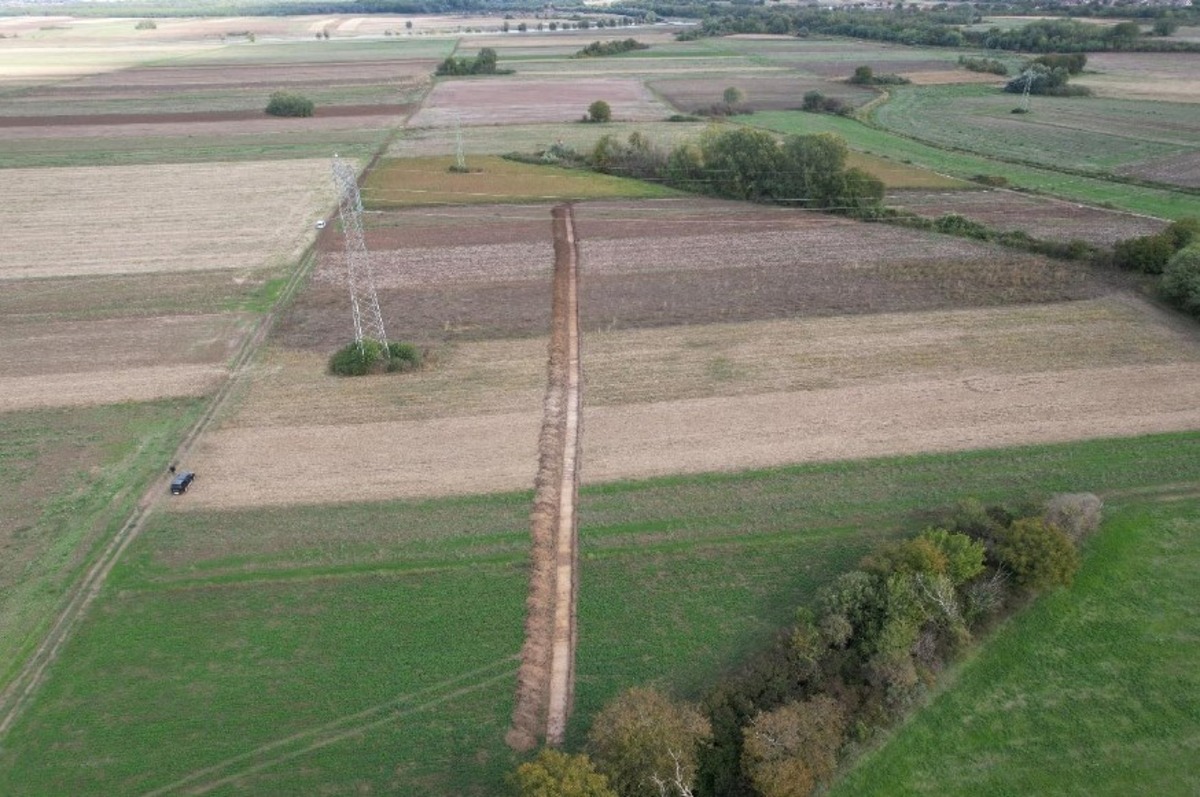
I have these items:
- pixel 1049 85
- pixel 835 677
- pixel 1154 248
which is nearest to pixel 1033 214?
pixel 1154 248

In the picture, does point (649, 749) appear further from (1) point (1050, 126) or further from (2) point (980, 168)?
(1) point (1050, 126)

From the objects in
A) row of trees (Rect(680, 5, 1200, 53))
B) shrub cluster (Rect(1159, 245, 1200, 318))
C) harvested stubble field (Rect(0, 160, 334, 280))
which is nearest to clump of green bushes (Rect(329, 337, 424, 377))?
harvested stubble field (Rect(0, 160, 334, 280))

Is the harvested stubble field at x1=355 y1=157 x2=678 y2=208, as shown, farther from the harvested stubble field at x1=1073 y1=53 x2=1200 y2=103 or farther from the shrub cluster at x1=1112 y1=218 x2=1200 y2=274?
the harvested stubble field at x1=1073 y1=53 x2=1200 y2=103

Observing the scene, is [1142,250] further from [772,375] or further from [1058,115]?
[1058,115]

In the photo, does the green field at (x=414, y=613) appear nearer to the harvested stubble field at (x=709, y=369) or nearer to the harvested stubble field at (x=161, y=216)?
the harvested stubble field at (x=709, y=369)

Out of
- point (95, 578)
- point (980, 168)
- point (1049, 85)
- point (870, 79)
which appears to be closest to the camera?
point (95, 578)

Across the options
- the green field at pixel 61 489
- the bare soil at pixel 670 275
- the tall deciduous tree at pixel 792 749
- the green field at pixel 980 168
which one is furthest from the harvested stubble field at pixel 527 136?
the tall deciduous tree at pixel 792 749
